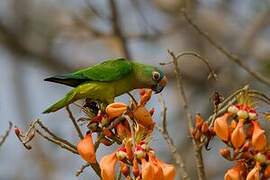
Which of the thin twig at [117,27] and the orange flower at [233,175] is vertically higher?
the thin twig at [117,27]

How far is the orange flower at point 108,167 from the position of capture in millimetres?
1896

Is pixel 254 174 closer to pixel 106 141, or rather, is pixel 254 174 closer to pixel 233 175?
pixel 233 175

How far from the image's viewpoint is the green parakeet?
85.8 inches

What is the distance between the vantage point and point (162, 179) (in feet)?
6.03

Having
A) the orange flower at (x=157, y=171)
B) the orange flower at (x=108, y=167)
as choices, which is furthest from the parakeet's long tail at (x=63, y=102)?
the orange flower at (x=157, y=171)

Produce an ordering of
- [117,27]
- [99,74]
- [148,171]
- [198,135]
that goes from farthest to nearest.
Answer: [117,27] < [99,74] < [198,135] < [148,171]

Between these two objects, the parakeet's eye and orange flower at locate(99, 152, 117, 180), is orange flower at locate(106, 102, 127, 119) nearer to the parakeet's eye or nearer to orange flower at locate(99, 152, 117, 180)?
orange flower at locate(99, 152, 117, 180)

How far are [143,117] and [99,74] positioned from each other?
0.96 feet

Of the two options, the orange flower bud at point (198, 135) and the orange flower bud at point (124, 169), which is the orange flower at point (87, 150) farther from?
the orange flower bud at point (198, 135)

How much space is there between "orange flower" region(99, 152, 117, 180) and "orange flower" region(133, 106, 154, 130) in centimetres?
13

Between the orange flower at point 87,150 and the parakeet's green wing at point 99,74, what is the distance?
0.24 m

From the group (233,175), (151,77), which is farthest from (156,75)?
(233,175)

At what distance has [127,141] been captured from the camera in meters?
1.94

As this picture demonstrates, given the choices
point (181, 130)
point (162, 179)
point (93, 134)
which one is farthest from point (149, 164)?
point (181, 130)
